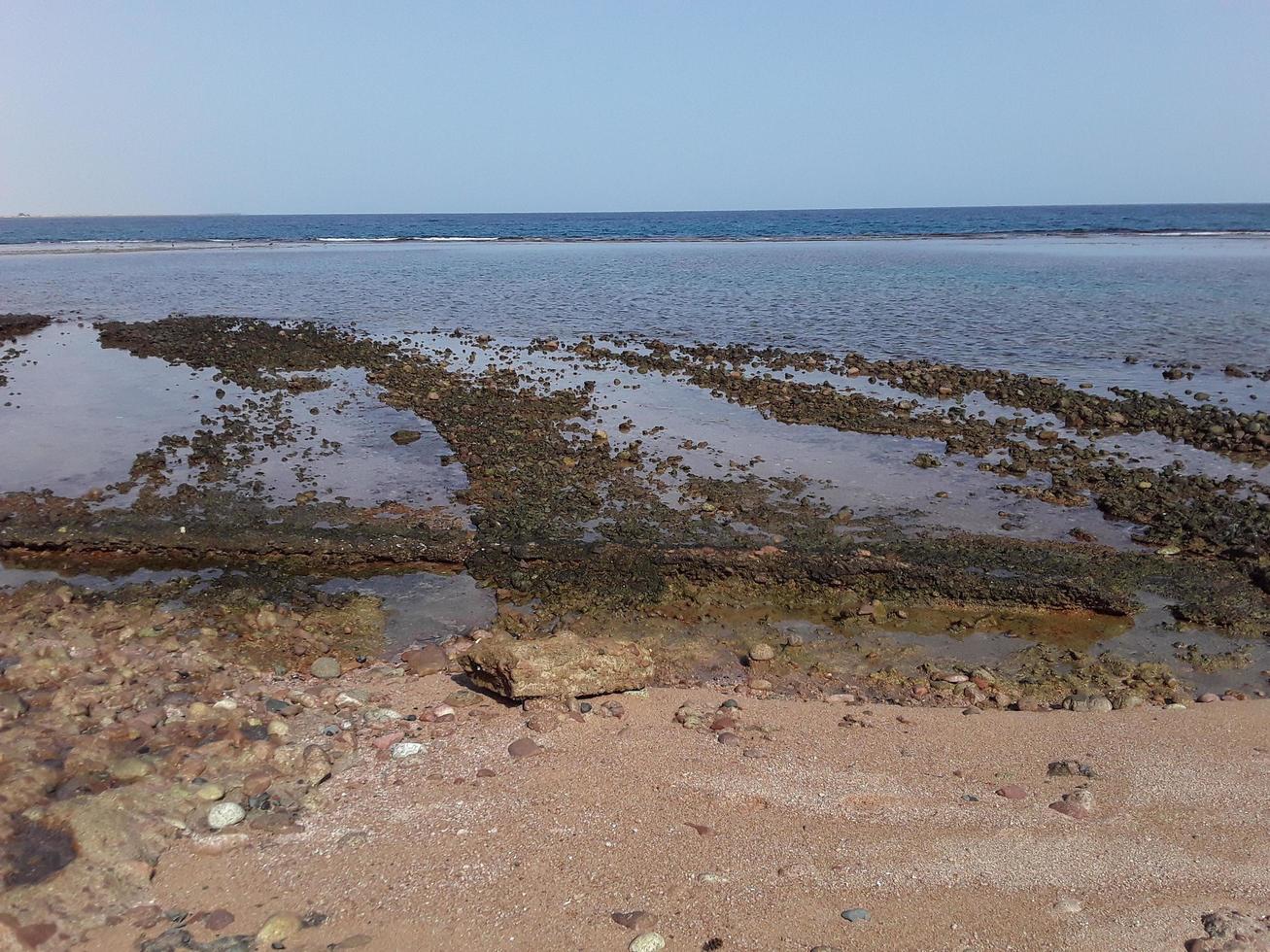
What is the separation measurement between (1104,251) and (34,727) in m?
56.4

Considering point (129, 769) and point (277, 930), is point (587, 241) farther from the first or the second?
point (277, 930)

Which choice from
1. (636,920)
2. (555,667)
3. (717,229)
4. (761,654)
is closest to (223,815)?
(555,667)

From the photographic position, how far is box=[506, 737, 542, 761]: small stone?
5355 mm

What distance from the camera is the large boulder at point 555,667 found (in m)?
5.92

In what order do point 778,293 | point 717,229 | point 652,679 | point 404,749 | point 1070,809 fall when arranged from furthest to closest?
1. point 717,229
2. point 778,293
3. point 652,679
4. point 404,749
5. point 1070,809

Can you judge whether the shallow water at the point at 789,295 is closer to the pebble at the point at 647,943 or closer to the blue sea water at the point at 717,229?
the pebble at the point at 647,943

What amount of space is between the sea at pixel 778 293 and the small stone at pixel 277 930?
1713 centimetres

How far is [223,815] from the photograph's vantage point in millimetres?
4645

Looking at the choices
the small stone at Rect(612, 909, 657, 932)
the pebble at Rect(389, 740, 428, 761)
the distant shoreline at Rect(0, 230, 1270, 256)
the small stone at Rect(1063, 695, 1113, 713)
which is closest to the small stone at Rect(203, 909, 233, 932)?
the pebble at Rect(389, 740, 428, 761)

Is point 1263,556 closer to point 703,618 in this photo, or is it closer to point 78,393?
point 703,618

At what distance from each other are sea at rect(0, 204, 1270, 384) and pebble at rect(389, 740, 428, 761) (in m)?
15.8

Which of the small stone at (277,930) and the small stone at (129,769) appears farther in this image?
the small stone at (129,769)

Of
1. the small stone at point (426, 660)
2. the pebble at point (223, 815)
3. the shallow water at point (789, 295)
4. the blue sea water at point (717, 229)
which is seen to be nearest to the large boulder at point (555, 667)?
the small stone at point (426, 660)

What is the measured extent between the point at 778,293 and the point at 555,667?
91.9 feet
